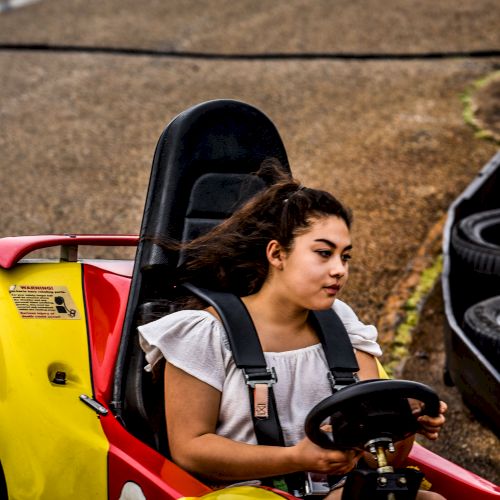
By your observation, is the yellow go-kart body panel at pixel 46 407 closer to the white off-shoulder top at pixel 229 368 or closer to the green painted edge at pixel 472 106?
the white off-shoulder top at pixel 229 368

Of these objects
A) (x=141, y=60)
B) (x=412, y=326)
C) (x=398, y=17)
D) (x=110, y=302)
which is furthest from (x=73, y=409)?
(x=398, y=17)

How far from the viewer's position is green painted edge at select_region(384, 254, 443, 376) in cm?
420

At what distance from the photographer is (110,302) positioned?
2.82 m

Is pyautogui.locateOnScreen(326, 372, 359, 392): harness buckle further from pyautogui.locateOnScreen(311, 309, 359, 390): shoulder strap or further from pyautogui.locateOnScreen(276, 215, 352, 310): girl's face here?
pyautogui.locateOnScreen(276, 215, 352, 310): girl's face

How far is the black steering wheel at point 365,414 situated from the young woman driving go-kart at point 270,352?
9cm

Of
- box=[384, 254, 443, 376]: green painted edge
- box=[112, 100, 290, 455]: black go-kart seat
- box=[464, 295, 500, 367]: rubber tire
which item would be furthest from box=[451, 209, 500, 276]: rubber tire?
box=[112, 100, 290, 455]: black go-kart seat

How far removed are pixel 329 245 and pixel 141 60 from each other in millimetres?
6320

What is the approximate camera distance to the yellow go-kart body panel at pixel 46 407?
251cm

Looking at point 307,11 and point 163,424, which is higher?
point 307,11

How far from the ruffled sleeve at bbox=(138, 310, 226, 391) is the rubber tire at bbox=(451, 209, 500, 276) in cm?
206

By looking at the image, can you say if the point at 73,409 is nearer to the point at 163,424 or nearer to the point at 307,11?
the point at 163,424

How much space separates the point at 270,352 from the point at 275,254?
24 cm

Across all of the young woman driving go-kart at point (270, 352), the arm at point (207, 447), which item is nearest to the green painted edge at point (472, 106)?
the young woman driving go-kart at point (270, 352)

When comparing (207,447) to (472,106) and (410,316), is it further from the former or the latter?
(472,106)
